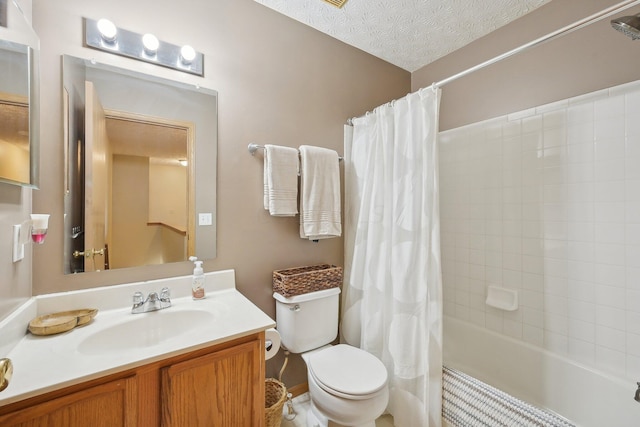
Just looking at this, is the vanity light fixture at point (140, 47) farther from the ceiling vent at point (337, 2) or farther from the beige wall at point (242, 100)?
the ceiling vent at point (337, 2)

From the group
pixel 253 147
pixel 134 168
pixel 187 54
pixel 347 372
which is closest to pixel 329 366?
pixel 347 372

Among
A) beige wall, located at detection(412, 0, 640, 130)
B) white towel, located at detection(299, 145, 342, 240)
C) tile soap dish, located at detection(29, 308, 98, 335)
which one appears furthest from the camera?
white towel, located at detection(299, 145, 342, 240)

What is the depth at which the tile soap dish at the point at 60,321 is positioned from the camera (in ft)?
3.10

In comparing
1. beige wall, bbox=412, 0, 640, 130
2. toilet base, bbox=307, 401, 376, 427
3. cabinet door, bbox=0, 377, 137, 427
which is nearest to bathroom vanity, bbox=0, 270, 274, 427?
cabinet door, bbox=0, 377, 137, 427

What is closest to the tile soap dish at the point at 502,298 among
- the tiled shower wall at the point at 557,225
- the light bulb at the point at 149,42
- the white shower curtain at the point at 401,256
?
the tiled shower wall at the point at 557,225

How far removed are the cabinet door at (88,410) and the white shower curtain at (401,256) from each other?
1.24m

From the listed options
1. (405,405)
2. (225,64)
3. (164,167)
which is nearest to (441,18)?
(225,64)

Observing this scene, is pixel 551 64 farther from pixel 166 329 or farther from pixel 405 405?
pixel 166 329

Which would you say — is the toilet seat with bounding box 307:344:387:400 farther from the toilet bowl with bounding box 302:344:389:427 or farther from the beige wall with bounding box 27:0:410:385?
the beige wall with bounding box 27:0:410:385

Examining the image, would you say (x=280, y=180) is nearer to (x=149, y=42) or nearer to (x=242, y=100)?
(x=242, y=100)

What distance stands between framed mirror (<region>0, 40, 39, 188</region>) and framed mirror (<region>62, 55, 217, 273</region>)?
0.16 metres

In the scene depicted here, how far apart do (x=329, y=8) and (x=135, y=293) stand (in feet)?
6.29

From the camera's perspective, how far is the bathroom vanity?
0.73m

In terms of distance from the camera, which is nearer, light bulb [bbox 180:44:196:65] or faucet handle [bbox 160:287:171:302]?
faucet handle [bbox 160:287:171:302]
